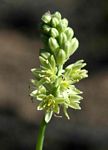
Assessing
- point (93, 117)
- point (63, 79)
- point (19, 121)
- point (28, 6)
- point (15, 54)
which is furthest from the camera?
point (28, 6)

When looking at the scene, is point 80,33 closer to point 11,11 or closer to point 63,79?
point 11,11

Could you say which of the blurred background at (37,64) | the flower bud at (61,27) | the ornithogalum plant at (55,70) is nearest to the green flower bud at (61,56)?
the ornithogalum plant at (55,70)

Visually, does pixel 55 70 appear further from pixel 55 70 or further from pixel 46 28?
pixel 46 28

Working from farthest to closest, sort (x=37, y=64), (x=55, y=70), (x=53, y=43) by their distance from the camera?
(x=37, y=64) → (x=55, y=70) → (x=53, y=43)

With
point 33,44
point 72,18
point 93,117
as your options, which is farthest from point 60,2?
point 93,117

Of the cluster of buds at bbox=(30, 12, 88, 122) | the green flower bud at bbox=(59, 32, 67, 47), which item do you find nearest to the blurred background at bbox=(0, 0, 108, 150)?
the cluster of buds at bbox=(30, 12, 88, 122)

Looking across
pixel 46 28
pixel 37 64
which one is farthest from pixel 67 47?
pixel 37 64

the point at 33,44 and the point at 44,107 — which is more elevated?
the point at 33,44

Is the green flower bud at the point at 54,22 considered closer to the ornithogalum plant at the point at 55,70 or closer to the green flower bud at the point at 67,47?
the ornithogalum plant at the point at 55,70
